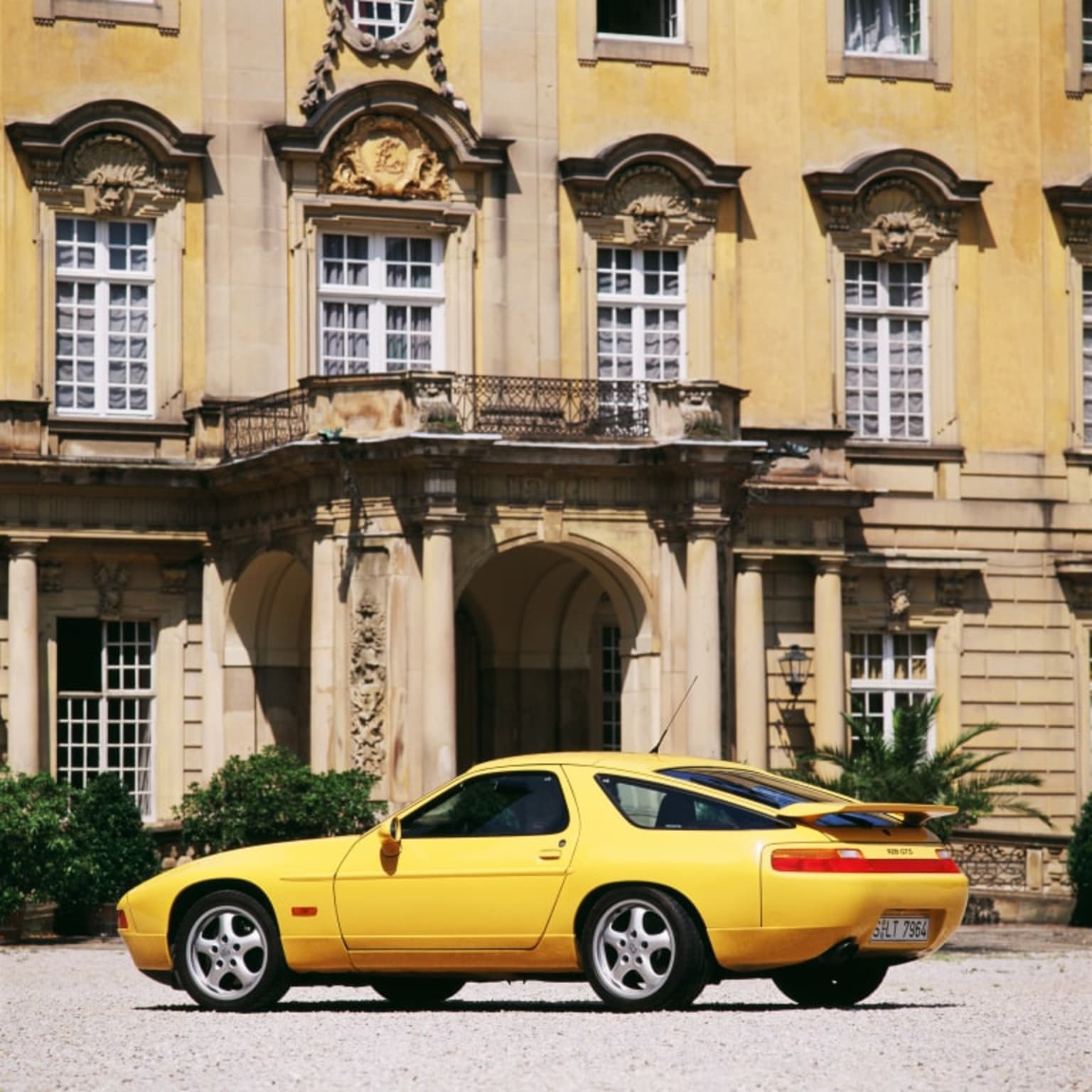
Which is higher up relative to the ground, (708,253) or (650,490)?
(708,253)

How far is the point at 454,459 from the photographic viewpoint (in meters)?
28.8

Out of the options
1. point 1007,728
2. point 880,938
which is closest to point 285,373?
point 1007,728

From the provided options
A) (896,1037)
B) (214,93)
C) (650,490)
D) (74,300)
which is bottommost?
(896,1037)

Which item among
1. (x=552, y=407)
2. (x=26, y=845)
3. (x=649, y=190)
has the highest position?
(x=649, y=190)

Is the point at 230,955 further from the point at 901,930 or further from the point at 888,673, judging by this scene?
the point at 888,673

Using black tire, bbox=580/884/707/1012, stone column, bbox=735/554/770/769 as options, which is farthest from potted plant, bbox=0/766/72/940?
black tire, bbox=580/884/707/1012

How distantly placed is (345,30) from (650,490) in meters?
6.96

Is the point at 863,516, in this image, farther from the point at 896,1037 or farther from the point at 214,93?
the point at 896,1037

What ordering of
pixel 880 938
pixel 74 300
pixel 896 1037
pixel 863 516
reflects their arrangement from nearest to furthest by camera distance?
pixel 896 1037
pixel 880 938
pixel 74 300
pixel 863 516

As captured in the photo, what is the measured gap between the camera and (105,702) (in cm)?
3250

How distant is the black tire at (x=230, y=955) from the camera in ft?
52.4

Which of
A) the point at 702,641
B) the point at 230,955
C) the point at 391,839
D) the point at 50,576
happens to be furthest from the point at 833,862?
the point at 50,576

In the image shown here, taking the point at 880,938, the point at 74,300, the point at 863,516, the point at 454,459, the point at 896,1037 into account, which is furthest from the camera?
the point at 863,516

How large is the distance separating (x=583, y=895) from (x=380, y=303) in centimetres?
1846
